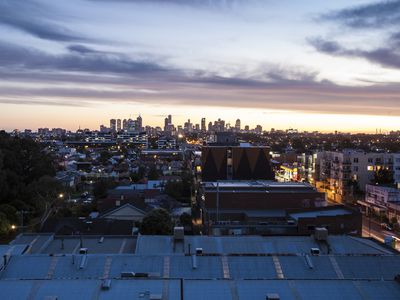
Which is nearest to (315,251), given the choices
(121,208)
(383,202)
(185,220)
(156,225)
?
(156,225)

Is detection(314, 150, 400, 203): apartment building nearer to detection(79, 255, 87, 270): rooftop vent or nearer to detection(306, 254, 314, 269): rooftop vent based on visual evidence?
detection(306, 254, 314, 269): rooftop vent

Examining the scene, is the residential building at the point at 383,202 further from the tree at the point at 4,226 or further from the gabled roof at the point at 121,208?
the tree at the point at 4,226

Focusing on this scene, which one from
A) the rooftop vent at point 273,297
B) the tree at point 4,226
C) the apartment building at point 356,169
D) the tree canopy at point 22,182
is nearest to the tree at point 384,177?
the apartment building at point 356,169

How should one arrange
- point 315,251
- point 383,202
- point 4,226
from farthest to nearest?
point 383,202, point 4,226, point 315,251

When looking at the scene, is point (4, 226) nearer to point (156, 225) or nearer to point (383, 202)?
point (156, 225)

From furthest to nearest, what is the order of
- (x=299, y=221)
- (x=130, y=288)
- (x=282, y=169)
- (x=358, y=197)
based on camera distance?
(x=282, y=169), (x=358, y=197), (x=299, y=221), (x=130, y=288)

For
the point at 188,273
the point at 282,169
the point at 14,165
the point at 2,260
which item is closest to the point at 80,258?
the point at 2,260

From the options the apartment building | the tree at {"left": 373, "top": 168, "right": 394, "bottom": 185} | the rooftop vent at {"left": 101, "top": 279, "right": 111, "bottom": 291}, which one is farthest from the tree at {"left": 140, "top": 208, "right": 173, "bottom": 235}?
the tree at {"left": 373, "top": 168, "right": 394, "bottom": 185}

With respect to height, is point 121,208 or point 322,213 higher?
point 322,213

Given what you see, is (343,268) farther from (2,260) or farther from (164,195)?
(164,195)
